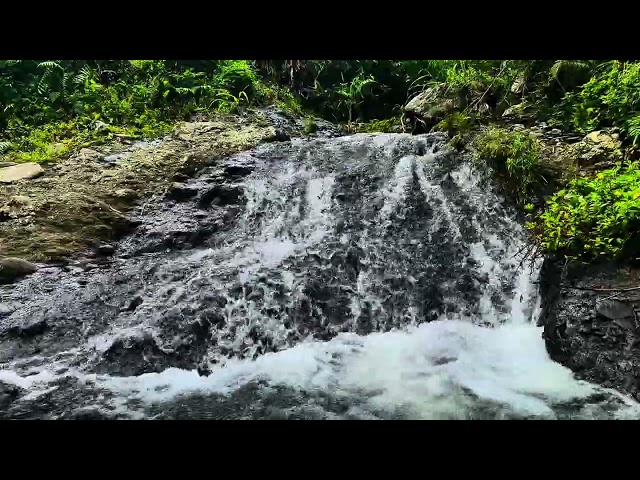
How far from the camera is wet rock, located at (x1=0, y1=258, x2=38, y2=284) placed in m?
4.28

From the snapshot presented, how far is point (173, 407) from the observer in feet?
10.6

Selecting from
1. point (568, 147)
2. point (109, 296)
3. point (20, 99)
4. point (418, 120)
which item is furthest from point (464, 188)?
point (20, 99)

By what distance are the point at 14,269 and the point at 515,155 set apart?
4795mm

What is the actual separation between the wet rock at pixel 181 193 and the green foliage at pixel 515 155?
3.20m

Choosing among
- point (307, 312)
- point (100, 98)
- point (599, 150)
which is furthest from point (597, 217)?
point (100, 98)

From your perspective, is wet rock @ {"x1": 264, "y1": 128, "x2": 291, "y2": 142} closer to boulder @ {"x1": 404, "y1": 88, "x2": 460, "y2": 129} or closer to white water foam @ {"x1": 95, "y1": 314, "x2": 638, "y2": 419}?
boulder @ {"x1": 404, "y1": 88, "x2": 460, "y2": 129}

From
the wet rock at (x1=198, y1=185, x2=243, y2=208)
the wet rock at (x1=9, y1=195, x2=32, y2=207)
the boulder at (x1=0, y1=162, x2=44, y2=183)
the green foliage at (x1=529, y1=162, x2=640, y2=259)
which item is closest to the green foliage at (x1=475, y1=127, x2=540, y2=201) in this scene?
the green foliage at (x1=529, y1=162, x2=640, y2=259)

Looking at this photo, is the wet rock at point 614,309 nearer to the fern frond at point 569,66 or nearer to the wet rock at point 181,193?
the fern frond at point 569,66

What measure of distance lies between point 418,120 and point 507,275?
295 centimetres

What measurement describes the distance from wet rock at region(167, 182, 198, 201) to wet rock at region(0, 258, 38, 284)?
5.25 ft

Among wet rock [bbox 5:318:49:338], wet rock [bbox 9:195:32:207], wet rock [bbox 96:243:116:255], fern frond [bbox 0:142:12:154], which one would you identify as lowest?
wet rock [bbox 5:318:49:338]
